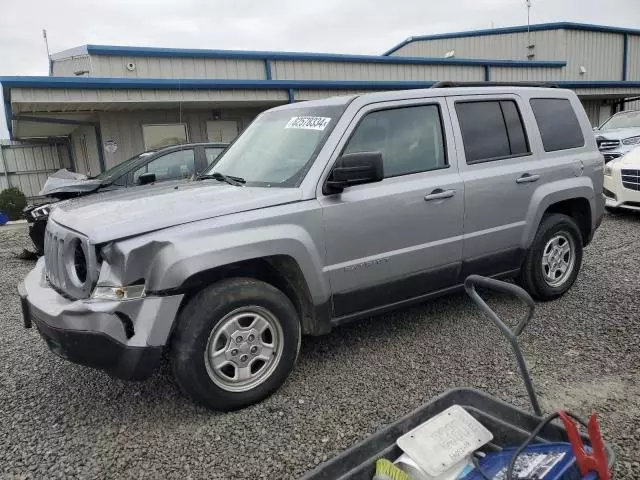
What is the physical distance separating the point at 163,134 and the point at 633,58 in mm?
23905

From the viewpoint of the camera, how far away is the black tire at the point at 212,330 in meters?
2.83

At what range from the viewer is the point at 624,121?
13.2 m

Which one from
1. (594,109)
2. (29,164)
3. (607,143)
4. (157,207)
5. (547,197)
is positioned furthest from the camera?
(594,109)

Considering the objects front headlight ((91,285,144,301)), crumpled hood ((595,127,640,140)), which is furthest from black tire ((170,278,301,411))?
crumpled hood ((595,127,640,140))

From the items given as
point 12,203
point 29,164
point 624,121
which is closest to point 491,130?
point 624,121

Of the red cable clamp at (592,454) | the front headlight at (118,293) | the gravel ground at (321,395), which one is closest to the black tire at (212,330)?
the gravel ground at (321,395)

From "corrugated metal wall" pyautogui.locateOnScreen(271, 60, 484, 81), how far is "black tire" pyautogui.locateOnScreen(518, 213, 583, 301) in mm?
11445

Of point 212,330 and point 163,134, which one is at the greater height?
point 163,134

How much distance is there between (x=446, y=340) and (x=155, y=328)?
2270 millimetres

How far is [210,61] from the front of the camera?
13609 mm

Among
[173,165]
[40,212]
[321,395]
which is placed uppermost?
[173,165]

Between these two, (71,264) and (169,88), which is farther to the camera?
(169,88)

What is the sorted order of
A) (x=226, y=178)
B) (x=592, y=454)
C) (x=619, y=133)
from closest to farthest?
(x=592, y=454)
(x=226, y=178)
(x=619, y=133)

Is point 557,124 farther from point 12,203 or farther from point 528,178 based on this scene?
point 12,203
